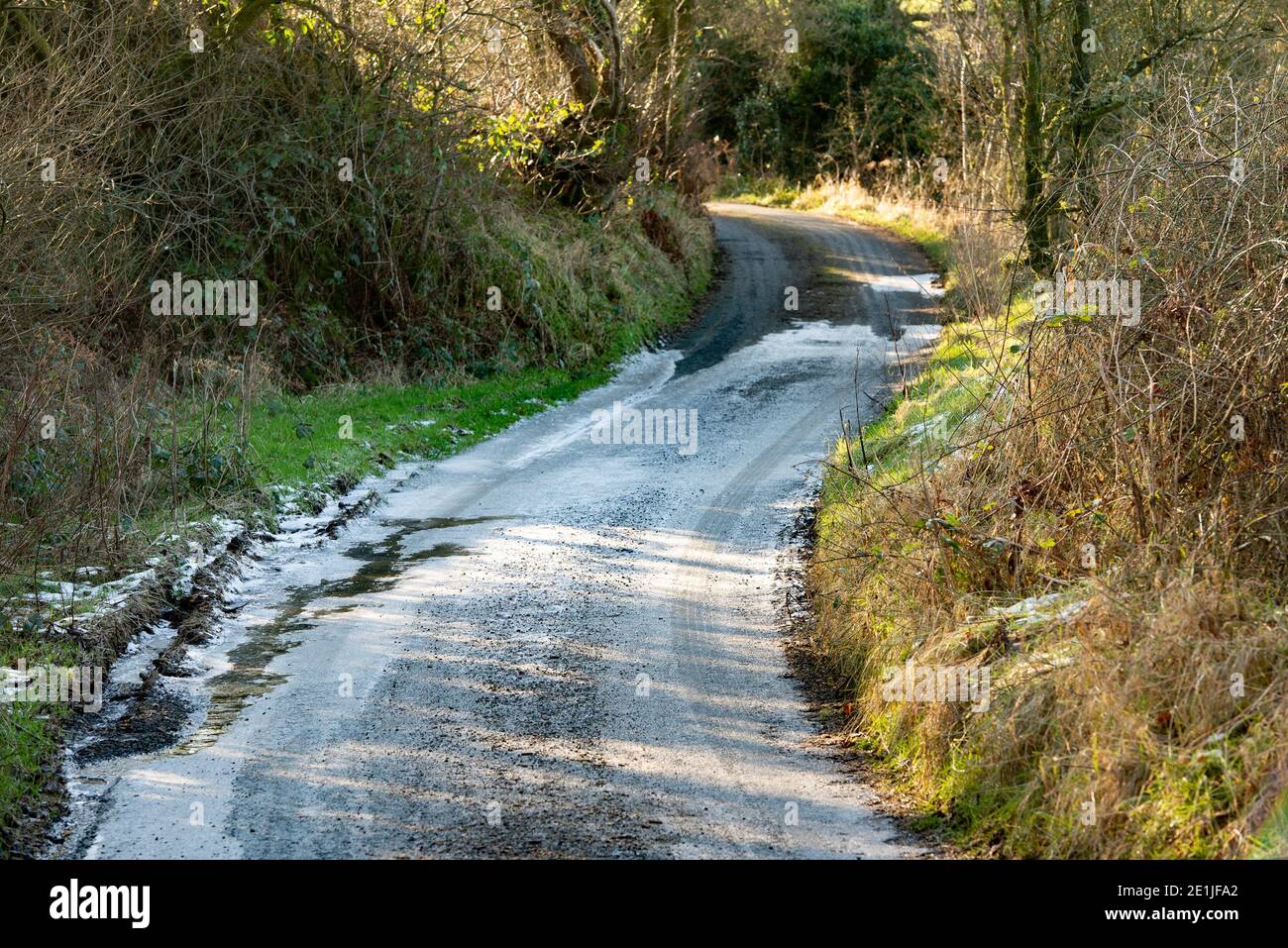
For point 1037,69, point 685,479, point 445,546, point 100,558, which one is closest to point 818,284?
point 1037,69

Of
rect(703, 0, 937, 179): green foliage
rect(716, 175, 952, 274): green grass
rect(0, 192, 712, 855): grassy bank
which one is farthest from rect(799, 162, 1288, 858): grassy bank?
rect(703, 0, 937, 179): green foliage

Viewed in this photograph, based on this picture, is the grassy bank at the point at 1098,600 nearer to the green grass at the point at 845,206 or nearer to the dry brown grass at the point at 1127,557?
the dry brown grass at the point at 1127,557

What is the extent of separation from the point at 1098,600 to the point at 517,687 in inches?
133

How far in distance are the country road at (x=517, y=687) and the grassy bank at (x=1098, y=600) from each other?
1.89 ft

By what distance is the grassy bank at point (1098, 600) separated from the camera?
5.02 metres

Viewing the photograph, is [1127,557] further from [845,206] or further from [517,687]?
[845,206]

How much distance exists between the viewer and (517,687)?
7.51 m

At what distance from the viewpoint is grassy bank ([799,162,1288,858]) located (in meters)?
5.02

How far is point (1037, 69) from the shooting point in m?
16.1

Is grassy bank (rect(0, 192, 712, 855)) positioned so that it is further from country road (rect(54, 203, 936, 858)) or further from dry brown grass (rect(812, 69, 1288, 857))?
dry brown grass (rect(812, 69, 1288, 857))

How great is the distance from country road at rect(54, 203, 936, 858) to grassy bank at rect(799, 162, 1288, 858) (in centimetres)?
58

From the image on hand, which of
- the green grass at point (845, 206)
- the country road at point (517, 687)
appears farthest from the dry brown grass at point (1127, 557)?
the green grass at point (845, 206)

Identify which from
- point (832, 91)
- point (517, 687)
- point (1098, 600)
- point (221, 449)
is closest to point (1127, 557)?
point (1098, 600)

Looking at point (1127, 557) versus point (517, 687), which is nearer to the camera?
point (1127, 557)
